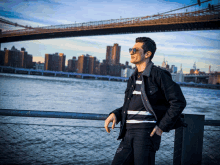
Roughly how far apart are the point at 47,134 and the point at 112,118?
6.05 ft

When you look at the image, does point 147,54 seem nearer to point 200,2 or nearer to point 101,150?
point 101,150

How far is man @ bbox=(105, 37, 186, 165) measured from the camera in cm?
121

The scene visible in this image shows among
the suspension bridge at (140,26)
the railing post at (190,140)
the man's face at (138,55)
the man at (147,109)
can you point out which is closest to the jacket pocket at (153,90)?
the man at (147,109)

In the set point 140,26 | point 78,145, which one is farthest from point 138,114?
point 140,26

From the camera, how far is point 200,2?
1886 cm

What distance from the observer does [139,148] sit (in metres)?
1.25

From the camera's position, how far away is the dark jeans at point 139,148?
4.08 feet

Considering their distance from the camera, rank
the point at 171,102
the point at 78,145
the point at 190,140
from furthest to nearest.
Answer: the point at 78,145
the point at 190,140
the point at 171,102

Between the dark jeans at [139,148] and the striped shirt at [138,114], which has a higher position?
the striped shirt at [138,114]

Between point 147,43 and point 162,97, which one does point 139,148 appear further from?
point 147,43

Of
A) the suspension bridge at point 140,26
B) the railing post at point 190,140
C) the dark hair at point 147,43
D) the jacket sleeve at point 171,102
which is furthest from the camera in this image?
the suspension bridge at point 140,26

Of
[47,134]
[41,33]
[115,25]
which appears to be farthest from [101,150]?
[41,33]

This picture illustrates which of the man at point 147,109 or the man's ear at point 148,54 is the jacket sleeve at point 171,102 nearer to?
the man at point 147,109

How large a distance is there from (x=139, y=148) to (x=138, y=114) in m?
0.20
